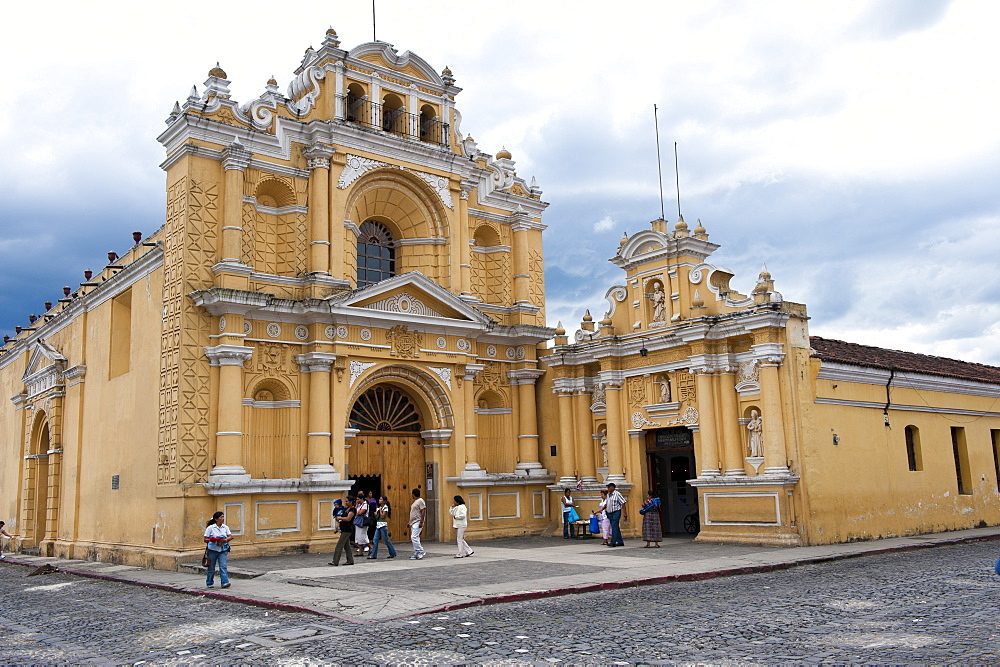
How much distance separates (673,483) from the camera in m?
23.8

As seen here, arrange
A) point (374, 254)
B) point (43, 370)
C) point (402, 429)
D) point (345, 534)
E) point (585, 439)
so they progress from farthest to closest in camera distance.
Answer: point (43, 370) → point (374, 254) → point (585, 439) → point (402, 429) → point (345, 534)

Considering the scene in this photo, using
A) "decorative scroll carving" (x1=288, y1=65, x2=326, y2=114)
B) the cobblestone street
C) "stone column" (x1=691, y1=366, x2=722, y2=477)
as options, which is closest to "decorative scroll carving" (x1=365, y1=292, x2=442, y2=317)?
"decorative scroll carving" (x1=288, y1=65, x2=326, y2=114)

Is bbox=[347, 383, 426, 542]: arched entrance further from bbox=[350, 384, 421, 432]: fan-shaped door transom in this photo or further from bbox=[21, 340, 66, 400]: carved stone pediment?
bbox=[21, 340, 66, 400]: carved stone pediment

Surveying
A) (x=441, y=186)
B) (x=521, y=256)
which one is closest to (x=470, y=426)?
(x=521, y=256)

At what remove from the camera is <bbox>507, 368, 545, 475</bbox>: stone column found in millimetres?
24516

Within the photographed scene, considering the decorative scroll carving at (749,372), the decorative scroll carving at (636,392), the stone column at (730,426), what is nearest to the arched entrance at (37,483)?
the decorative scroll carving at (636,392)

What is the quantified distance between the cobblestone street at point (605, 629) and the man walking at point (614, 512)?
5.96 meters

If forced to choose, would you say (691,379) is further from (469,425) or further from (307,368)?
(307,368)

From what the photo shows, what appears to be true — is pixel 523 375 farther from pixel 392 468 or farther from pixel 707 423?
pixel 707 423

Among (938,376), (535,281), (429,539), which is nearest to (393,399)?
(429,539)

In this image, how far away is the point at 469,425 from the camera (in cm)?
2333

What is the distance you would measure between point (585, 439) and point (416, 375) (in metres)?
4.91

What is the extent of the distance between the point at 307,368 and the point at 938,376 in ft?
53.3

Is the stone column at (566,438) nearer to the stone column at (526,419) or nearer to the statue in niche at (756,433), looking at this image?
the stone column at (526,419)
